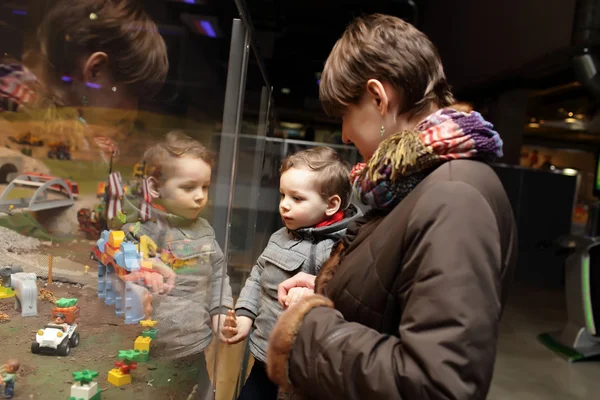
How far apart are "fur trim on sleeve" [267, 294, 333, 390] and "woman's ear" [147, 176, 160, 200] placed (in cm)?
44

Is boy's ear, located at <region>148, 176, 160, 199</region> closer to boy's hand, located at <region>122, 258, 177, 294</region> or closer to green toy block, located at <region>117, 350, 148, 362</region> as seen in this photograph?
boy's hand, located at <region>122, 258, 177, 294</region>

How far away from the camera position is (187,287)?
128cm

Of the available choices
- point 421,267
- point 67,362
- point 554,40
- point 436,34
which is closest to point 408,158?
point 421,267

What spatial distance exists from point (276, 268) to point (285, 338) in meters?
0.62

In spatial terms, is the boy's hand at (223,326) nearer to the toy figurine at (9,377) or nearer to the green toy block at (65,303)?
the green toy block at (65,303)

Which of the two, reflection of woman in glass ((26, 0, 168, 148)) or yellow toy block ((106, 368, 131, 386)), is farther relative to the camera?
yellow toy block ((106, 368, 131, 386))

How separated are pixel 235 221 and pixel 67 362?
0.83m

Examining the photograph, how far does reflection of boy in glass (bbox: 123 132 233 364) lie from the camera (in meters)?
1.14

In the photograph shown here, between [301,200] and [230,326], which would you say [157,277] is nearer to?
[230,326]

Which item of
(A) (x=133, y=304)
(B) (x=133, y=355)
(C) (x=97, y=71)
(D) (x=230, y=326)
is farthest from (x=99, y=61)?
(D) (x=230, y=326)

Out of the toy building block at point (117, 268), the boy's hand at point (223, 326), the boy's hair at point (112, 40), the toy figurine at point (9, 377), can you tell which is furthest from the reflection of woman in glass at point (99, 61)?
the boy's hand at point (223, 326)

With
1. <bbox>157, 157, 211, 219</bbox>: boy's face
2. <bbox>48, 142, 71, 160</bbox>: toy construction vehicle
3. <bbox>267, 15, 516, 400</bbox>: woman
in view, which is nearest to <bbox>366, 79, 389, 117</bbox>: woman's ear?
<bbox>267, 15, 516, 400</bbox>: woman

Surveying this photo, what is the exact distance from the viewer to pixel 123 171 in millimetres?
1072

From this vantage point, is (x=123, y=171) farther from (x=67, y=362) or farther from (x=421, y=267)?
(x=421, y=267)
